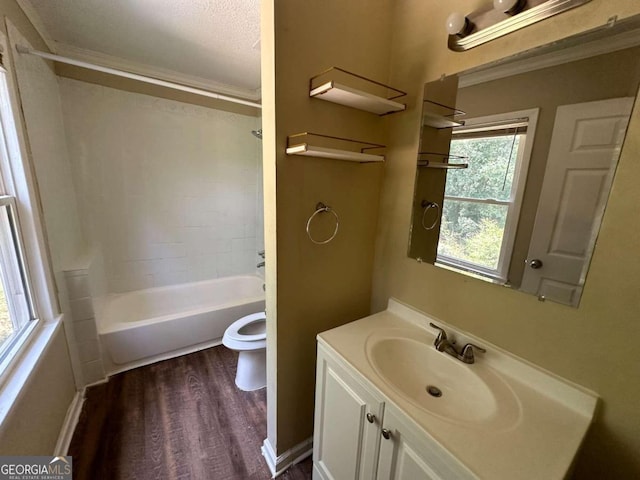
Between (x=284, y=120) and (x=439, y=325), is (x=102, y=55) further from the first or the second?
(x=439, y=325)

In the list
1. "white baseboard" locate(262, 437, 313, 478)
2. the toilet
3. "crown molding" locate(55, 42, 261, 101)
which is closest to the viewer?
"white baseboard" locate(262, 437, 313, 478)

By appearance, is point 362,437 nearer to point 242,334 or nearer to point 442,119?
point 442,119

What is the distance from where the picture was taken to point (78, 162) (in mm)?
2201

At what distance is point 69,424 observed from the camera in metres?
1.56

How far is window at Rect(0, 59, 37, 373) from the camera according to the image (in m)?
1.23

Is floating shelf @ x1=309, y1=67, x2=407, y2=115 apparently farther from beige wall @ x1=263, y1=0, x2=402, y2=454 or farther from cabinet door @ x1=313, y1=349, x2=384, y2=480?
cabinet door @ x1=313, y1=349, x2=384, y2=480

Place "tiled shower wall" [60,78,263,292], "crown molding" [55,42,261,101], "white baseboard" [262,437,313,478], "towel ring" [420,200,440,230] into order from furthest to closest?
"tiled shower wall" [60,78,263,292] → "crown molding" [55,42,261,101] → "white baseboard" [262,437,313,478] → "towel ring" [420,200,440,230]

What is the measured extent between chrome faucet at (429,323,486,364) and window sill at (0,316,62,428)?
63.7 inches

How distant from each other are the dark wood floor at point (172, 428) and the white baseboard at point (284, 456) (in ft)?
0.09

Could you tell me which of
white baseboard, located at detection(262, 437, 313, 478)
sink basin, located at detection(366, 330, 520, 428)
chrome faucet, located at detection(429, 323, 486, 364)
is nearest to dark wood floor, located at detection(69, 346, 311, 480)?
white baseboard, located at detection(262, 437, 313, 478)

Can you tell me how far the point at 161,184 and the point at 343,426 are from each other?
2.60 m

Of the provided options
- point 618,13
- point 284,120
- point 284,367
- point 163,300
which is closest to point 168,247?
point 163,300

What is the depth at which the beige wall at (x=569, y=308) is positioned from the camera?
0.72m

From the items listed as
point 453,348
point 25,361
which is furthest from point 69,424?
point 453,348
